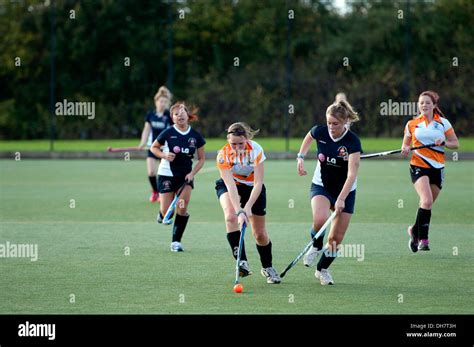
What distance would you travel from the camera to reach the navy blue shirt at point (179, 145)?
11.3m

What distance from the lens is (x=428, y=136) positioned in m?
10.8

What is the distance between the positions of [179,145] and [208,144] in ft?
73.1

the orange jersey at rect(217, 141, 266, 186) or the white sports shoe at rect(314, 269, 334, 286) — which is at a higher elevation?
the orange jersey at rect(217, 141, 266, 186)

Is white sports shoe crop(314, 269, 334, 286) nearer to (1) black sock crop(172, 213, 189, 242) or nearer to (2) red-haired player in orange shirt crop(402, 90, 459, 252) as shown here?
(2) red-haired player in orange shirt crop(402, 90, 459, 252)

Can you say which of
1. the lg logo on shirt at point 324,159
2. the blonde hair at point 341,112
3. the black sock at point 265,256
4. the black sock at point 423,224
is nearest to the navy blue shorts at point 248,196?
the black sock at point 265,256

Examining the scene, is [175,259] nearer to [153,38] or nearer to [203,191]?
[203,191]

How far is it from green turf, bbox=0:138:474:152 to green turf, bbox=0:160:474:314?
1231 cm

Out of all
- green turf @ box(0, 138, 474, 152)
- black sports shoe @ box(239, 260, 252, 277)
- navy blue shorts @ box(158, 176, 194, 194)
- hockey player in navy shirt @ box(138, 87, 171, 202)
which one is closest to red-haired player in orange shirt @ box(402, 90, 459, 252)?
navy blue shorts @ box(158, 176, 194, 194)

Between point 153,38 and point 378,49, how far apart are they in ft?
29.8

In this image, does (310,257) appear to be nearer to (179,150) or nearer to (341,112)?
(341,112)

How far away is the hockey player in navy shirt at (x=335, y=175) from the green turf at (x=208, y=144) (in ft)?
65.9

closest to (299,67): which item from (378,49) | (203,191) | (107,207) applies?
(378,49)

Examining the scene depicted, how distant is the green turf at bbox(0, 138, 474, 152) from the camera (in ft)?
100

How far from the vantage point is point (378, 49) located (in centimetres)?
3969
